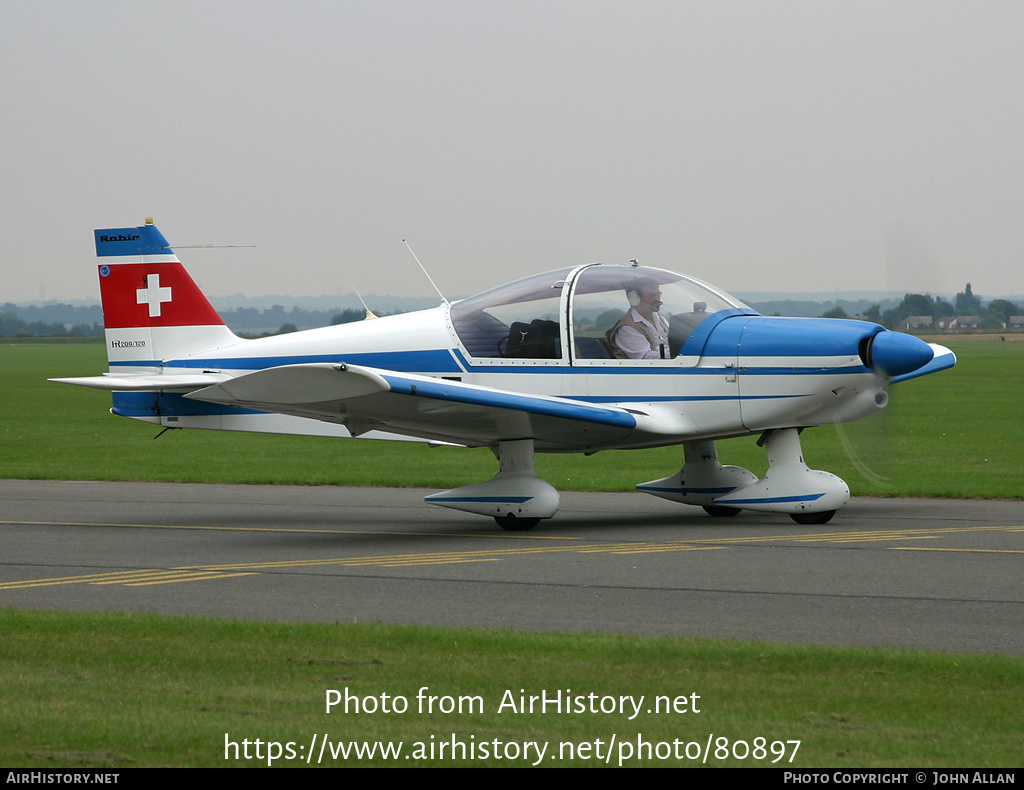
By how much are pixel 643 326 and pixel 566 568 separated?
11.1ft

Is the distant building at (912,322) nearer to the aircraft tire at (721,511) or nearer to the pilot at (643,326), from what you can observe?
the aircraft tire at (721,511)

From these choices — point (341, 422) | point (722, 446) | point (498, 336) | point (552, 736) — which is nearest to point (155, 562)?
point (341, 422)

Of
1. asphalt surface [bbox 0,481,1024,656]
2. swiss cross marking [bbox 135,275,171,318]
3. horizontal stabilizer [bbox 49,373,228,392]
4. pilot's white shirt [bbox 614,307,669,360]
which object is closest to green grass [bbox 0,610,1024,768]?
asphalt surface [bbox 0,481,1024,656]

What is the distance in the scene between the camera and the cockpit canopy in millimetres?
12086

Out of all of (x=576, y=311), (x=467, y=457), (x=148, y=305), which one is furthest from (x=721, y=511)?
(x=467, y=457)

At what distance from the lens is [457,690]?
5.60 meters

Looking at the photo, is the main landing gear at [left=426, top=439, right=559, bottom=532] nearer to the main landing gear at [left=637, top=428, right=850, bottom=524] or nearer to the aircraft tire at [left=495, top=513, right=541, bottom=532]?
the aircraft tire at [left=495, top=513, right=541, bottom=532]

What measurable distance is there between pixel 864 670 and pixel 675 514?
7411 millimetres

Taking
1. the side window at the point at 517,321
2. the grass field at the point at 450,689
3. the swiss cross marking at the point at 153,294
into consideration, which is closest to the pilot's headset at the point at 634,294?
the side window at the point at 517,321

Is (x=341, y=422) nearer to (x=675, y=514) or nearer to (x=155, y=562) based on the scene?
(x=155, y=562)

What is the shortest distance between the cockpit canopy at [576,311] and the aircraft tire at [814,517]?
6.36ft

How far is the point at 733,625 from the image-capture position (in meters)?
7.18

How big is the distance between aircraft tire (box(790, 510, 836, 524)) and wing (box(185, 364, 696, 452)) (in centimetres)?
129

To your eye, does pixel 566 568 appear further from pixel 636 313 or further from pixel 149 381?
pixel 149 381
